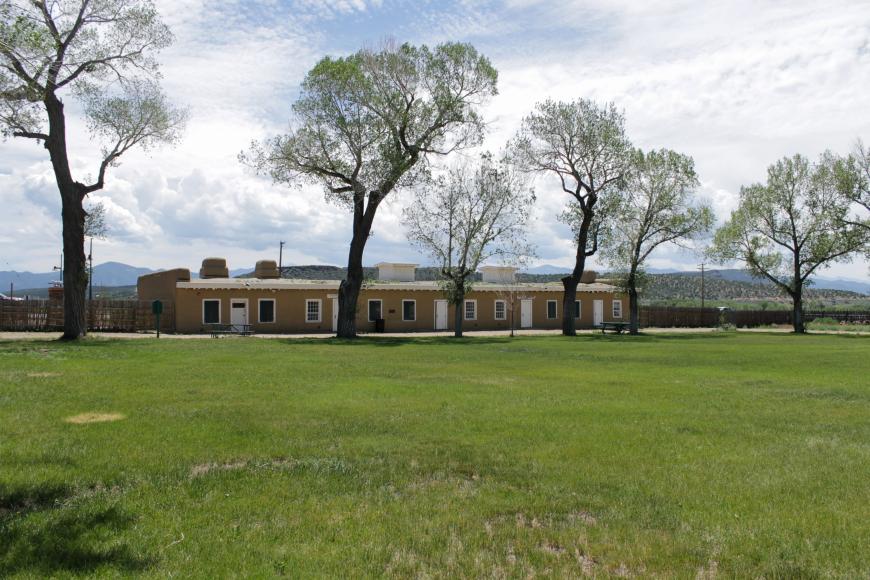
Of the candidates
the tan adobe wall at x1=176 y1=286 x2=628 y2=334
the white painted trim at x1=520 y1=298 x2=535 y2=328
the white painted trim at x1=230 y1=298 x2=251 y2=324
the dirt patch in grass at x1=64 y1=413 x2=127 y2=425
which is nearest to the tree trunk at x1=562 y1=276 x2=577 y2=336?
the tan adobe wall at x1=176 y1=286 x2=628 y2=334

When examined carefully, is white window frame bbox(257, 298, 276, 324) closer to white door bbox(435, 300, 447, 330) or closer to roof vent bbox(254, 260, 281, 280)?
roof vent bbox(254, 260, 281, 280)

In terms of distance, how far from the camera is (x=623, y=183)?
146ft

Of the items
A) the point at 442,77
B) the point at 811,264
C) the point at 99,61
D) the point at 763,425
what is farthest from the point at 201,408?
the point at 811,264

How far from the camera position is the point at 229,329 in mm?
38812

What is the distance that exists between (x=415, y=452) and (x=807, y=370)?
1601cm

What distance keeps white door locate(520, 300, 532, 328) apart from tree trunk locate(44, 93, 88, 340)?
3112 cm

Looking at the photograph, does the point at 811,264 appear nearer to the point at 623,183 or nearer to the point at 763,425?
the point at 623,183

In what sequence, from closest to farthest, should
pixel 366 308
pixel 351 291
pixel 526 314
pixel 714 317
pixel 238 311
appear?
pixel 351 291 < pixel 238 311 < pixel 366 308 < pixel 526 314 < pixel 714 317

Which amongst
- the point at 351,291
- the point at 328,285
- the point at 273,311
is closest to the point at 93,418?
the point at 351,291

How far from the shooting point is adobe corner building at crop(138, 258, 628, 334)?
40781 mm

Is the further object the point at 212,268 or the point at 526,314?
the point at 526,314

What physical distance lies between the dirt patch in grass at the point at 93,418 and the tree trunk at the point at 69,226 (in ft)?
63.9

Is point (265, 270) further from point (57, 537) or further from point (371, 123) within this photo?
point (57, 537)

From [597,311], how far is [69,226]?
38.9 meters
